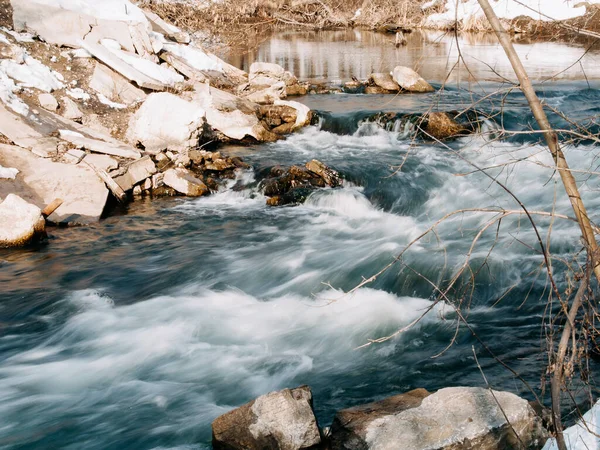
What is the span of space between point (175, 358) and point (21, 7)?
31.1 ft

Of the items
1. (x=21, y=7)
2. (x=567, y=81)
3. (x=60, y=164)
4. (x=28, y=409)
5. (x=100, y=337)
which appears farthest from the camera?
(x=567, y=81)

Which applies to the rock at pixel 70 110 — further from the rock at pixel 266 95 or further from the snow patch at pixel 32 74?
the rock at pixel 266 95

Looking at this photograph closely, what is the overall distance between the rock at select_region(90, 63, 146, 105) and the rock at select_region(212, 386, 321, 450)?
888cm

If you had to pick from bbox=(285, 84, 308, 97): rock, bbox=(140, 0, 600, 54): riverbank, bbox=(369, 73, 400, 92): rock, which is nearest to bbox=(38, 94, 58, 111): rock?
bbox=(140, 0, 600, 54): riverbank

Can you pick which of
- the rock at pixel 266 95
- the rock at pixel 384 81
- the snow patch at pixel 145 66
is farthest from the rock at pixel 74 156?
the rock at pixel 384 81

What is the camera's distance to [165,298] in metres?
6.33

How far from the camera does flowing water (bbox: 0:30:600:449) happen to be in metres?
4.53

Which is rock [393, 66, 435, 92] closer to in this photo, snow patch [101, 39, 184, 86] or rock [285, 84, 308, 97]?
rock [285, 84, 308, 97]

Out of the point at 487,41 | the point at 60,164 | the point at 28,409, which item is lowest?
the point at 28,409

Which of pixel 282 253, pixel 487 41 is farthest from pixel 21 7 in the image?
pixel 487 41

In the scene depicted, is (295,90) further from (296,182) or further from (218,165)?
(296,182)

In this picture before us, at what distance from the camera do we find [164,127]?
33.9 ft

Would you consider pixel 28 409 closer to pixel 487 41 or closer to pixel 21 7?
pixel 21 7

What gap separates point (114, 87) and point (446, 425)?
32.6 feet
